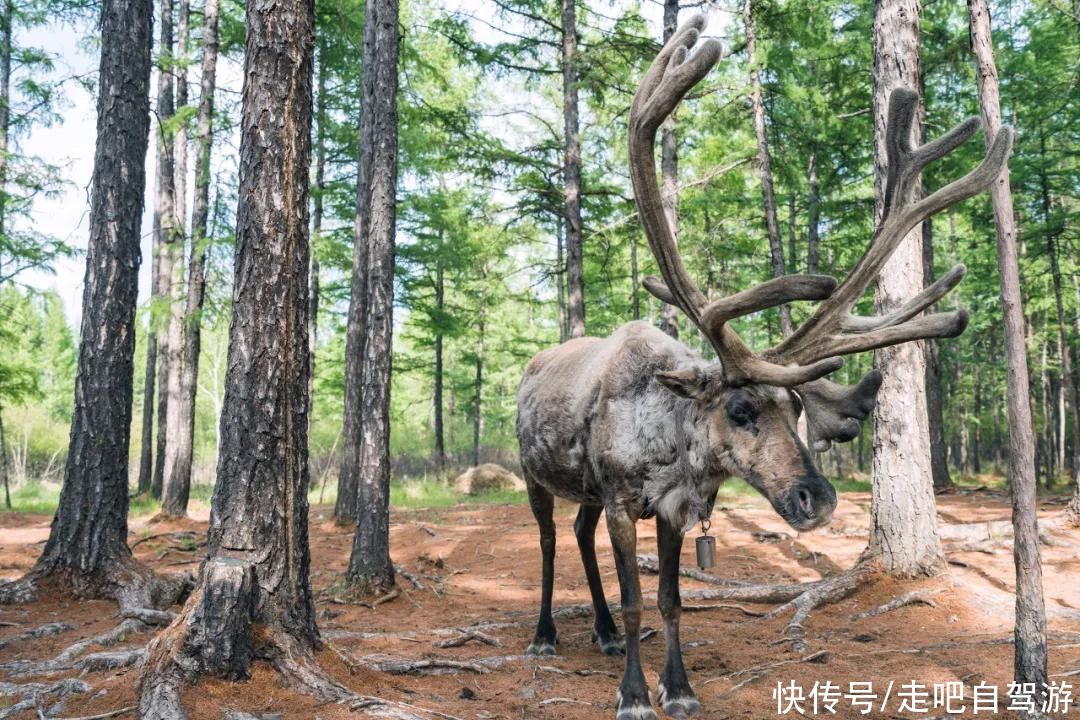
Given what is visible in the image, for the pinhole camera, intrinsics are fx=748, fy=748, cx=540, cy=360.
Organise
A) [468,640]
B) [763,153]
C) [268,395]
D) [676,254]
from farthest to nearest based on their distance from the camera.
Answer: [763,153] → [468,640] → [676,254] → [268,395]

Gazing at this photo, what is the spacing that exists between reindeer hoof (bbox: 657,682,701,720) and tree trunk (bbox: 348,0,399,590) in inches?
154

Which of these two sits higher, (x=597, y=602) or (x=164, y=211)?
(x=164, y=211)

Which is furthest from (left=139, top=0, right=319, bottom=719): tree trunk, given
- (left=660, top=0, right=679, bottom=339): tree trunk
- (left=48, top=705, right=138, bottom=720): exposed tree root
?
(left=660, top=0, right=679, bottom=339): tree trunk

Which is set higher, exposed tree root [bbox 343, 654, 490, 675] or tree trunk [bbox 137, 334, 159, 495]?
tree trunk [bbox 137, 334, 159, 495]

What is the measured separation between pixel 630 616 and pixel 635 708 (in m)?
0.53

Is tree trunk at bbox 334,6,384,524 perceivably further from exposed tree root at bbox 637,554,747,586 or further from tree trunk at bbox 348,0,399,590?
exposed tree root at bbox 637,554,747,586

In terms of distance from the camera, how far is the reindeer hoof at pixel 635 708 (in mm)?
4320

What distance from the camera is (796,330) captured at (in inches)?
167

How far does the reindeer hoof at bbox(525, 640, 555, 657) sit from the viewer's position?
226 inches

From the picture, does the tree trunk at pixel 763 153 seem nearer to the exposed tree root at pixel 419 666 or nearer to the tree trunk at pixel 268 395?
the exposed tree root at pixel 419 666

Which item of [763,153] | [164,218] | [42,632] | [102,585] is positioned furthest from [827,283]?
[164,218]

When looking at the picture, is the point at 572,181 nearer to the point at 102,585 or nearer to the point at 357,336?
the point at 357,336

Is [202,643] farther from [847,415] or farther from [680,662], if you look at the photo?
[847,415]

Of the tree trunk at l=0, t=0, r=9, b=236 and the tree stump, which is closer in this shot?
the tree stump
